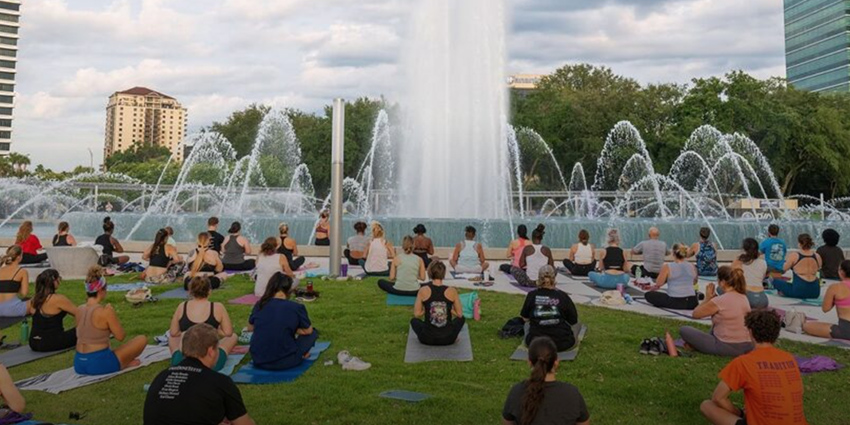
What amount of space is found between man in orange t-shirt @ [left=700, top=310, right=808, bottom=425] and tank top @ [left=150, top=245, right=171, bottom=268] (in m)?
11.8

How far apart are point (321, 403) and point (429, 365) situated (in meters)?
1.70

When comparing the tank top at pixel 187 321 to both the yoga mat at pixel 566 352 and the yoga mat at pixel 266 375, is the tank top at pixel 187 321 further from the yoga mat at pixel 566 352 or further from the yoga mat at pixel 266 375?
the yoga mat at pixel 566 352

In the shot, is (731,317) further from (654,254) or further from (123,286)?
(123,286)

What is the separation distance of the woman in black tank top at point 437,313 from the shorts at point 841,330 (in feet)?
16.7

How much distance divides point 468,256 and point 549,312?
307 inches

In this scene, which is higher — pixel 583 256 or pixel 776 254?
pixel 776 254

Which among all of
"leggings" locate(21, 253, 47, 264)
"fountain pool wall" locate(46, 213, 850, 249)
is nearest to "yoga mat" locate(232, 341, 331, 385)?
"leggings" locate(21, 253, 47, 264)

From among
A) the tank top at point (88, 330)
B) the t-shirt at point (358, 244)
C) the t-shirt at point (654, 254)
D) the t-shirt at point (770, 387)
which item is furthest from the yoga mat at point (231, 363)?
the t-shirt at point (654, 254)

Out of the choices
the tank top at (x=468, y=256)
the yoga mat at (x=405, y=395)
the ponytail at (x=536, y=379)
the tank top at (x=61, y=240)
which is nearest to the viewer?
the ponytail at (x=536, y=379)

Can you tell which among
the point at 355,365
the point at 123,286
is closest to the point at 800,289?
the point at 355,365

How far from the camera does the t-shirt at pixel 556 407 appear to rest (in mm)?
4168

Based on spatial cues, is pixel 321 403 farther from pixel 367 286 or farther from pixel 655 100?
pixel 655 100

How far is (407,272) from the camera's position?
1162 cm

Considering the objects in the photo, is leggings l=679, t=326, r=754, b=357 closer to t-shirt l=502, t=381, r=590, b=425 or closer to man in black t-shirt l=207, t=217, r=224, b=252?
t-shirt l=502, t=381, r=590, b=425
